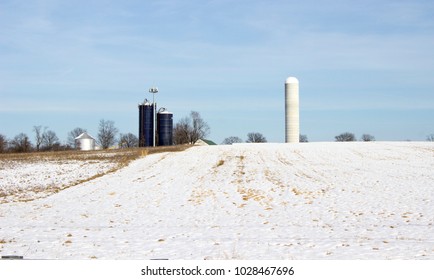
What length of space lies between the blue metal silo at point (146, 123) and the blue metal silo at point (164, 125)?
3.02m

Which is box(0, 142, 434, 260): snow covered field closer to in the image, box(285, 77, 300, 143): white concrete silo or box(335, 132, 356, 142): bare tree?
box(285, 77, 300, 143): white concrete silo

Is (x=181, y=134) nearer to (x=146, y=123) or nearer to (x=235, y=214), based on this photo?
(x=146, y=123)

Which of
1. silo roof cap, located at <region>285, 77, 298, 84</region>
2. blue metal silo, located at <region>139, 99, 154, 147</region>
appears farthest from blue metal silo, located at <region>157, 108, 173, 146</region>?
silo roof cap, located at <region>285, 77, 298, 84</region>

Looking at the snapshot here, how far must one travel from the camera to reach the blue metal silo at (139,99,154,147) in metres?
90.4

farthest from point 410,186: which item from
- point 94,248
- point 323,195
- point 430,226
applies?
point 94,248

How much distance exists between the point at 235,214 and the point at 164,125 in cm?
7516

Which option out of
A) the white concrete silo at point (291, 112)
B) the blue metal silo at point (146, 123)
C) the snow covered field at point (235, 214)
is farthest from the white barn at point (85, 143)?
the snow covered field at point (235, 214)

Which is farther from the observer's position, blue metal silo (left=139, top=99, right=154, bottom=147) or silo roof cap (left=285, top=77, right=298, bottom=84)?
blue metal silo (left=139, top=99, right=154, bottom=147)

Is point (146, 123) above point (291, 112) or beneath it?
beneath

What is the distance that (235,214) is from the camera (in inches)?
781

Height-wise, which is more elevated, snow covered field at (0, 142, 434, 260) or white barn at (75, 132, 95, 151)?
white barn at (75, 132, 95, 151)

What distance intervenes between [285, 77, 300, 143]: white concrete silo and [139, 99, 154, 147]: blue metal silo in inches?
1141

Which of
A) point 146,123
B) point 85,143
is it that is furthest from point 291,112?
point 85,143

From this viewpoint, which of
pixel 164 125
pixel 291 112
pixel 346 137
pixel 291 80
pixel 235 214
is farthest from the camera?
pixel 346 137
